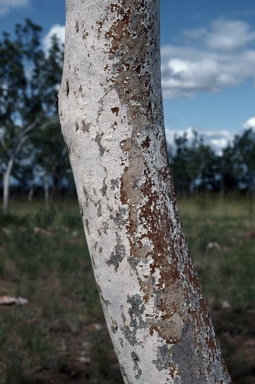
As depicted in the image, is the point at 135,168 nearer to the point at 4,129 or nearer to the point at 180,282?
the point at 180,282

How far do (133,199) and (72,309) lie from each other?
4.66 meters

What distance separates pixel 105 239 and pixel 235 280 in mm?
6161

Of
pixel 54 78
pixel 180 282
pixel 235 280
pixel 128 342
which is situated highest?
pixel 54 78

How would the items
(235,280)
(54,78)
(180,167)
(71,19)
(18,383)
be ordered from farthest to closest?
(180,167) → (54,78) → (235,280) → (18,383) → (71,19)

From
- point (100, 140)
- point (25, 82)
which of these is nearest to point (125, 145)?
point (100, 140)

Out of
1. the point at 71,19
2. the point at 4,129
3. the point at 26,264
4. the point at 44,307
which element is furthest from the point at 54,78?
the point at 71,19

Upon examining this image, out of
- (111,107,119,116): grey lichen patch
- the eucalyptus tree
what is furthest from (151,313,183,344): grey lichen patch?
the eucalyptus tree

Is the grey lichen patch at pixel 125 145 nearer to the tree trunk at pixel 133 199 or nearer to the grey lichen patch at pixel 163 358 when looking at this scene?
the tree trunk at pixel 133 199

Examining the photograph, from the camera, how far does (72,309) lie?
624 cm

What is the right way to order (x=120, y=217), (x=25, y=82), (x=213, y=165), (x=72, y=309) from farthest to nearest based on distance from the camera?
(x=213, y=165) < (x=25, y=82) < (x=72, y=309) < (x=120, y=217)

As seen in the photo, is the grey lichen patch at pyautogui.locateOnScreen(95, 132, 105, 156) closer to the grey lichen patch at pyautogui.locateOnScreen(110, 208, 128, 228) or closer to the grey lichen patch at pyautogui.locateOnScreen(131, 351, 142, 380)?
the grey lichen patch at pyautogui.locateOnScreen(110, 208, 128, 228)

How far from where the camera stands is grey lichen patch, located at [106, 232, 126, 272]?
174 cm

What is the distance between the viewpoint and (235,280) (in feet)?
25.3

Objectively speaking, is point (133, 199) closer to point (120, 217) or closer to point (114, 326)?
point (120, 217)
